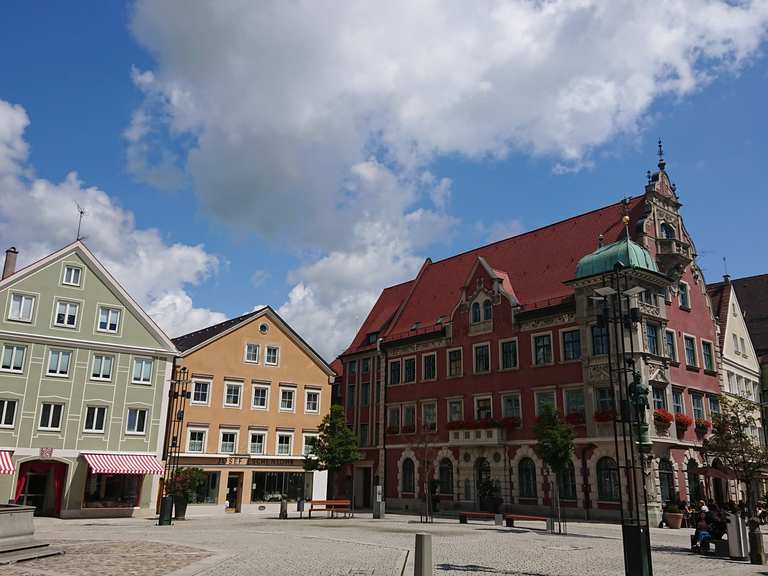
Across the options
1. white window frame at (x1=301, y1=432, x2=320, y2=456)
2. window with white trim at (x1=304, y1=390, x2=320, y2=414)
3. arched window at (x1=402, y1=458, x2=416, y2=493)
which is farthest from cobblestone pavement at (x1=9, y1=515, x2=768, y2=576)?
arched window at (x1=402, y1=458, x2=416, y2=493)

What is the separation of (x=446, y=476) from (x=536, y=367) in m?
11.1

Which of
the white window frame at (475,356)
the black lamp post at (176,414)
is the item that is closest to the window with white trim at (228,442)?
the black lamp post at (176,414)

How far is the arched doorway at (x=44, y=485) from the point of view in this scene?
123 ft

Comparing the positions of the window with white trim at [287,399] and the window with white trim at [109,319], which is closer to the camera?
the window with white trim at [109,319]

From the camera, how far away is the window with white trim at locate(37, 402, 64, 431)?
38.1 metres

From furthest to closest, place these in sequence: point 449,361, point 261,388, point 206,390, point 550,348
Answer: point 449,361 < point 261,388 < point 206,390 < point 550,348

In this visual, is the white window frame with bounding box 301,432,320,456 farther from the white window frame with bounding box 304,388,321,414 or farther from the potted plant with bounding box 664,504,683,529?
the potted plant with bounding box 664,504,683,529

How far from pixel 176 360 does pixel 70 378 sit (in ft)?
22.3

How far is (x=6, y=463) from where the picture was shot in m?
36.0

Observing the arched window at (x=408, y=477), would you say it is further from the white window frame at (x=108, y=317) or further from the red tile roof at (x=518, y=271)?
the white window frame at (x=108, y=317)

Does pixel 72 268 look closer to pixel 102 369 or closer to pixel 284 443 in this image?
pixel 102 369

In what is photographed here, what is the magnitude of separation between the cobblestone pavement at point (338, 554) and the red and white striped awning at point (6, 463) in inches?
423

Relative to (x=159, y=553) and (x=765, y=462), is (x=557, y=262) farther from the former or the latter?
(x=159, y=553)

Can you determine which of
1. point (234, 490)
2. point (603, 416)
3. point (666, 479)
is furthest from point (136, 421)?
point (666, 479)
